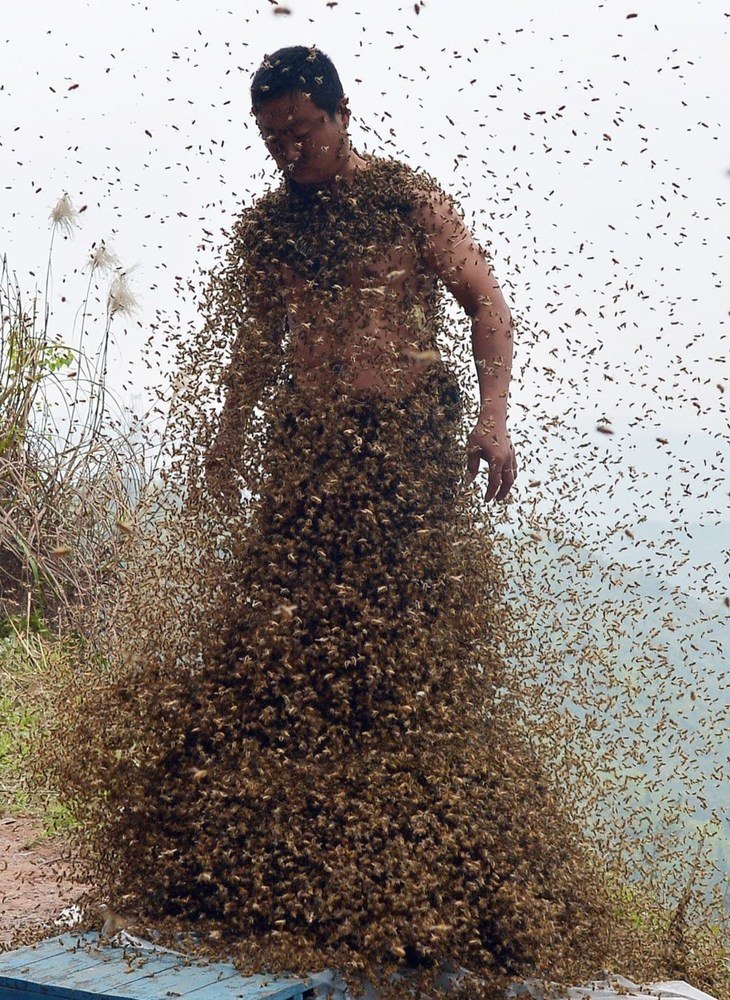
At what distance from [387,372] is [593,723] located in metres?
A: 0.96

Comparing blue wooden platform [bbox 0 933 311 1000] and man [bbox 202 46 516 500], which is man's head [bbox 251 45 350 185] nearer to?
man [bbox 202 46 516 500]

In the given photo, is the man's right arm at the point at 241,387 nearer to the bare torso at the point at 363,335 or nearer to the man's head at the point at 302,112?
the bare torso at the point at 363,335

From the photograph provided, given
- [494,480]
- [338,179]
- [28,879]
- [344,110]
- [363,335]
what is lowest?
[28,879]

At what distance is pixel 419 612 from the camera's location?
255cm

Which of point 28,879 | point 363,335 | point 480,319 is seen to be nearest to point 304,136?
point 363,335

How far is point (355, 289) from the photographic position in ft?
8.88

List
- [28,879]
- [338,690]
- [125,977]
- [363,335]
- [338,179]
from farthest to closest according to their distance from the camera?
[28,879] → [338,179] → [363,335] → [338,690] → [125,977]

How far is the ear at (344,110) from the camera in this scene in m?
2.77

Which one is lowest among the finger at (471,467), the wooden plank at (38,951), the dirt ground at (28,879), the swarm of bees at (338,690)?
the dirt ground at (28,879)

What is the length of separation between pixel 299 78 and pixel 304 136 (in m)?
0.13

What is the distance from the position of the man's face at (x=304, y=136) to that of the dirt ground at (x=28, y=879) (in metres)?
2.01

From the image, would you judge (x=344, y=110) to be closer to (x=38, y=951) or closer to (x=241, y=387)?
(x=241, y=387)

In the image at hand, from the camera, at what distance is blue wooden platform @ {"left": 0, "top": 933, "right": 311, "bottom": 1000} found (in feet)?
7.16

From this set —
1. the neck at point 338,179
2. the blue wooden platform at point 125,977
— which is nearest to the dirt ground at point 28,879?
the blue wooden platform at point 125,977
